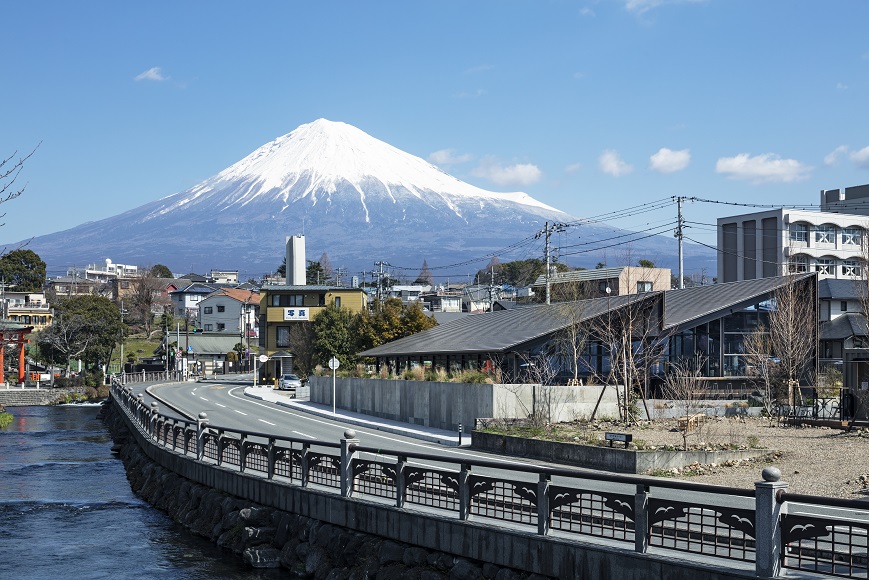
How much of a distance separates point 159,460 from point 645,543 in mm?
21764

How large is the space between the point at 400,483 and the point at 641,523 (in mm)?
5197

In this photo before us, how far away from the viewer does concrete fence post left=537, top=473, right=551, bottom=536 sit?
12703mm

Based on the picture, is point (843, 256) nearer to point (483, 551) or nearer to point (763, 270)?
point (763, 270)

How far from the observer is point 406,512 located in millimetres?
15109

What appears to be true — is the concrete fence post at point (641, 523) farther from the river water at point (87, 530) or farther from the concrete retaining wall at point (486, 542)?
the river water at point (87, 530)

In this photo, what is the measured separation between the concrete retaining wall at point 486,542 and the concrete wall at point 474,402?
1290cm

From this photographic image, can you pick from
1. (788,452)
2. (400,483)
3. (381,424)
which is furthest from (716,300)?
(400,483)

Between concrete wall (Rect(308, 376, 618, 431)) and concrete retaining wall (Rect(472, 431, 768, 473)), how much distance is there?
12.8 ft

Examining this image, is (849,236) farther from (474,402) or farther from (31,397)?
(31,397)

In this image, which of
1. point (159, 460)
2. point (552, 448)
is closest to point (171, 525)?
point (159, 460)

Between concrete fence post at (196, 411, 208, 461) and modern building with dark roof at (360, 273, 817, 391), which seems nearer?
concrete fence post at (196, 411, 208, 461)

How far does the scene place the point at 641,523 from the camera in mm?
11469

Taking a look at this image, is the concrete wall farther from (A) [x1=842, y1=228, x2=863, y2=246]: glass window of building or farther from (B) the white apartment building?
(A) [x1=842, y1=228, x2=863, y2=246]: glass window of building

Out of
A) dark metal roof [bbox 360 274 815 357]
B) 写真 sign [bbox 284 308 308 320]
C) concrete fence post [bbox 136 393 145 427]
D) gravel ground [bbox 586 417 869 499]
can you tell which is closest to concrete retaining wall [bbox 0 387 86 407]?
写真 sign [bbox 284 308 308 320]
